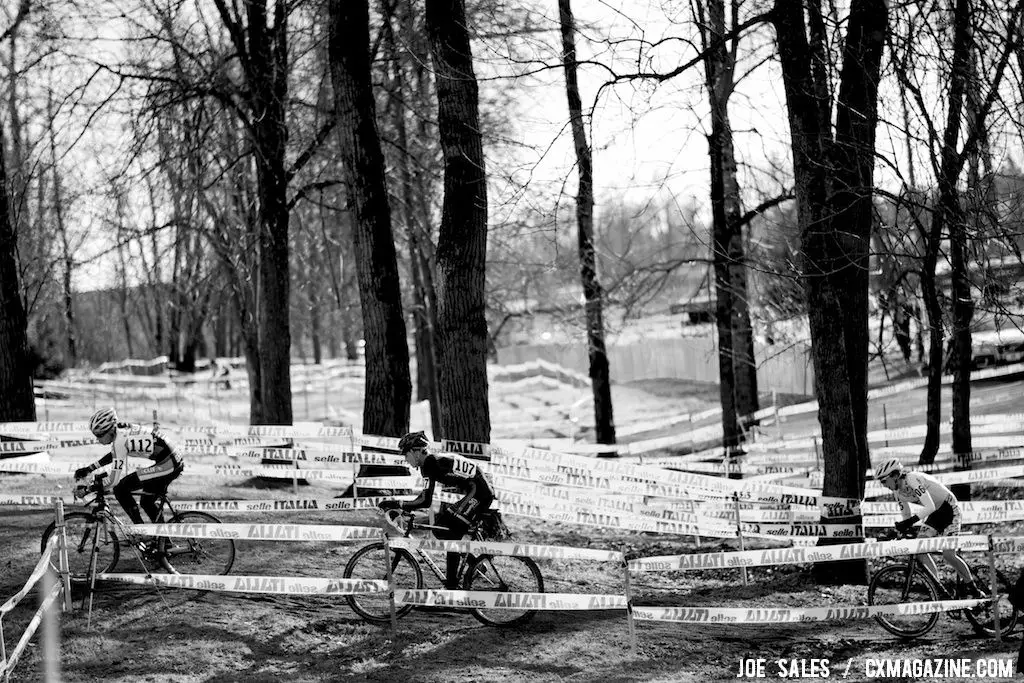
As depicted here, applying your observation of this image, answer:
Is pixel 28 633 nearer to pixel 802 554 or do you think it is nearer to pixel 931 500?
pixel 802 554

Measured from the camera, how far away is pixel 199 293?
899 inches

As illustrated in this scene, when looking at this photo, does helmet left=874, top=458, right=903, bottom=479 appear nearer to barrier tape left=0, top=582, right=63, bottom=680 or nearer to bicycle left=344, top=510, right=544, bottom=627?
bicycle left=344, top=510, right=544, bottom=627

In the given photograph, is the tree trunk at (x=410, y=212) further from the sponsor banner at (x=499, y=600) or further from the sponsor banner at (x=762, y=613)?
the sponsor banner at (x=762, y=613)

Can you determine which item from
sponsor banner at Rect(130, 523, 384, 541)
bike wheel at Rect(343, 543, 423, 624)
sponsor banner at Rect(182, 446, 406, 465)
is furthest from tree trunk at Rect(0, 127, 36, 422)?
bike wheel at Rect(343, 543, 423, 624)

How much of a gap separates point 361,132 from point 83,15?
455cm

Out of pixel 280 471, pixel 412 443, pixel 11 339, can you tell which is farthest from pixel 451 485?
pixel 11 339

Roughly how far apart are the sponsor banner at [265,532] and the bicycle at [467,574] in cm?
34

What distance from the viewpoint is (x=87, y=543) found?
336 inches

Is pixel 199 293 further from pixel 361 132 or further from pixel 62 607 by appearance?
pixel 62 607

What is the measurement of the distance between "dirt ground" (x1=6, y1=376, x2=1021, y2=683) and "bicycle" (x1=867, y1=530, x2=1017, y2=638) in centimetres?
11

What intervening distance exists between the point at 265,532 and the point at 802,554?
13.6ft

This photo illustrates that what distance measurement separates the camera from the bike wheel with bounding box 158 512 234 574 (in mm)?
8609

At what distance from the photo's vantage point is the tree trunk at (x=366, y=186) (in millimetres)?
11992

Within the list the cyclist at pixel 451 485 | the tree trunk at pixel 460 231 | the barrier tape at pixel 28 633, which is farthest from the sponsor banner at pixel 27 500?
the tree trunk at pixel 460 231
